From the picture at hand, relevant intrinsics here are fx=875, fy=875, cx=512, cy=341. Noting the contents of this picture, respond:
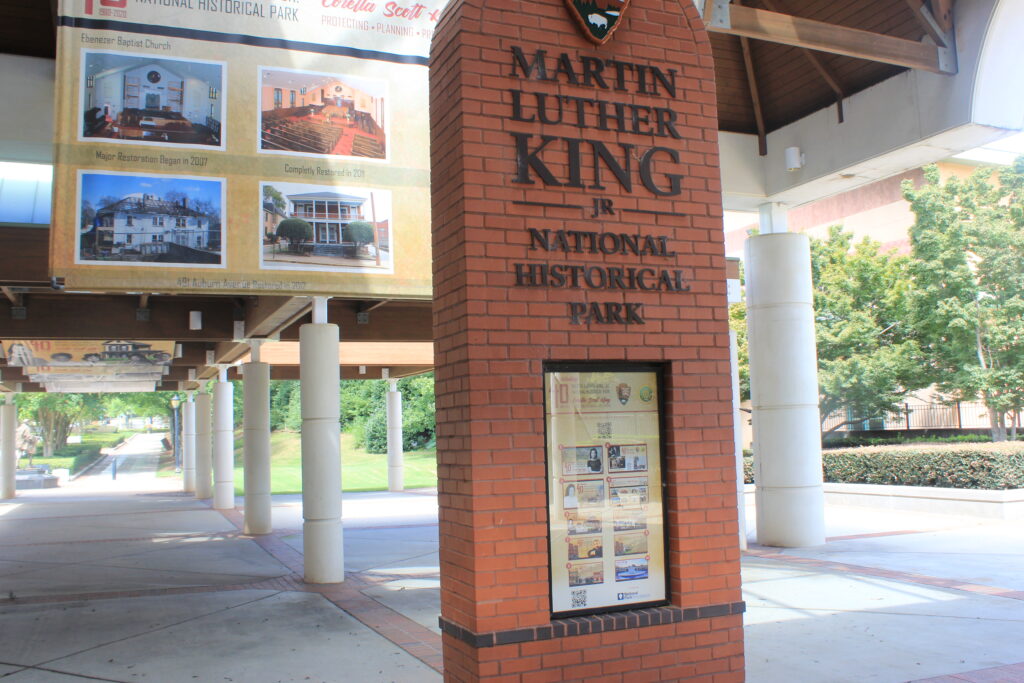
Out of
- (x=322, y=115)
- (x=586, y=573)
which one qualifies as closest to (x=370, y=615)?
(x=586, y=573)

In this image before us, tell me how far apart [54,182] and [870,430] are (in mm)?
27973

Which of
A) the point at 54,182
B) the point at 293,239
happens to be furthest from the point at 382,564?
the point at 54,182

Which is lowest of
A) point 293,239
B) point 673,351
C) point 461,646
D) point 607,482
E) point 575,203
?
point 461,646

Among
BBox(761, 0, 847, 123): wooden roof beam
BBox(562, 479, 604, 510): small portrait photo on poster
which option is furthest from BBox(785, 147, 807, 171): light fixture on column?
BBox(562, 479, 604, 510): small portrait photo on poster

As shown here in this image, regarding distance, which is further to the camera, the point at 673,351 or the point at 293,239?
the point at 293,239

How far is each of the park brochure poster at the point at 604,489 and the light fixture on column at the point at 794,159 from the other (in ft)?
28.2

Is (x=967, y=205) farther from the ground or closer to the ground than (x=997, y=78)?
farther from the ground

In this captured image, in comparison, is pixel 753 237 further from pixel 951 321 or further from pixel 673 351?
pixel 951 321

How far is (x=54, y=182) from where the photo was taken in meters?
8.95

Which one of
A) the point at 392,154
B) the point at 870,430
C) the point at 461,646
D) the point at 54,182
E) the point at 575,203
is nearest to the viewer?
the point at 461,646

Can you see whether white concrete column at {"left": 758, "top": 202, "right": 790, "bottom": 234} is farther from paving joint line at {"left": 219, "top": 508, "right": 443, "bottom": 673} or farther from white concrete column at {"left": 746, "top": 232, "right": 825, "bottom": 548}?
paving joint line at {"left": 219, "top": 508, "right": 443, "bottom": 673}

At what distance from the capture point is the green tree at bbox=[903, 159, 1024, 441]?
75.7 feet

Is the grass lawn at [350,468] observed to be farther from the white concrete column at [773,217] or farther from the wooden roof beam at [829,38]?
the wooden roof beam at [829,38]

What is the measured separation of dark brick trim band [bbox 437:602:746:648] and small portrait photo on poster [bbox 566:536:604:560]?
0.32 metres
